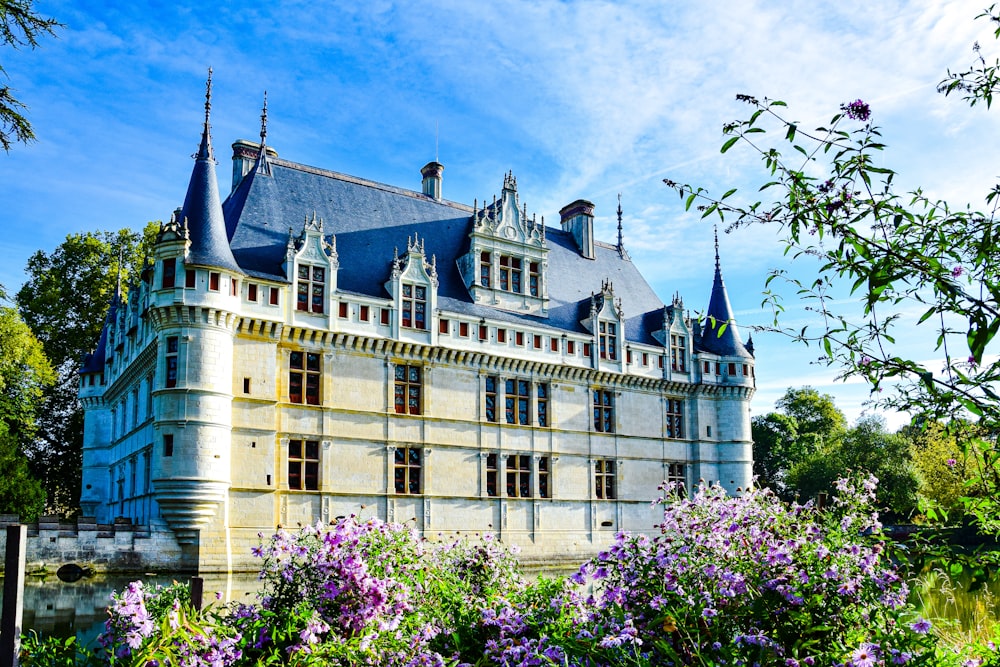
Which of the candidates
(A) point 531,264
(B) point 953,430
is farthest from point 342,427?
(B) point 953,430

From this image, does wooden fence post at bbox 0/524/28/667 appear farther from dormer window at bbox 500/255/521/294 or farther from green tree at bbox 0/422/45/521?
green tree at bbox 0/422/45/521

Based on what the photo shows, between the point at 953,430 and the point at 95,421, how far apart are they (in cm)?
3160

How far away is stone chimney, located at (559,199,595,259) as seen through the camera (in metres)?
32.5

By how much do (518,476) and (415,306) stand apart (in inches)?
244

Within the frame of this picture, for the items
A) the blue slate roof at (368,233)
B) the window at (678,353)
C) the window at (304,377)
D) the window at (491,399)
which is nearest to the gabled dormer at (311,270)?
the blue slate roof at (368,233)

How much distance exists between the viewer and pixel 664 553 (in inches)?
219

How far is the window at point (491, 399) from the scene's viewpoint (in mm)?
26156

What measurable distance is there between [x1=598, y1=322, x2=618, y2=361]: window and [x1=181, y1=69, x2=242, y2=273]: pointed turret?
41.2 feet

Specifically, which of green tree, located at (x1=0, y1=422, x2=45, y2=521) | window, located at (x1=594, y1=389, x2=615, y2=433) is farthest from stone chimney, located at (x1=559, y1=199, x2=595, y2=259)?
green tree, located at (x1=0, y1=422, x2=45, y2=521)

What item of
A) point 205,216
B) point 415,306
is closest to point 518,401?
point 415,306

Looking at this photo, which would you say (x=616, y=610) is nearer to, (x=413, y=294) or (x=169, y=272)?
(x=169, y=272)

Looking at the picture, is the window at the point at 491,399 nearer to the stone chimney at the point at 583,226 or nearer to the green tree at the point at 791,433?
the stone chimney at the point at 583,226

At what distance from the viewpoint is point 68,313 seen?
34938 mm

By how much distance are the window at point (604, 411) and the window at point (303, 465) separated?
393 inches
